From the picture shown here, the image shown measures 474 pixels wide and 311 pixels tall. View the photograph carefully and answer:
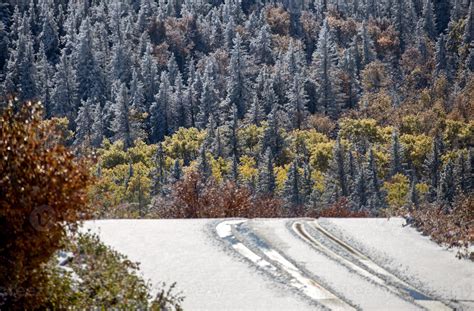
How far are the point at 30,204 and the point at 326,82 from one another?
4510 inches

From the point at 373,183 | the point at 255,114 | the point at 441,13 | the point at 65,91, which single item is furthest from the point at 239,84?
the point at 441,13

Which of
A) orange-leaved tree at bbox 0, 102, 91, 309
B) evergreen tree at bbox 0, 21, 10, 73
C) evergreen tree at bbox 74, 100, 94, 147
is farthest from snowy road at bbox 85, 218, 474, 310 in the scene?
evergreen tree at bbox 0, 21, 10, 73

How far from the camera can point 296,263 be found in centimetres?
1231

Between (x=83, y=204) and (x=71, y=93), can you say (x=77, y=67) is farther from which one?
(x=83, y=204)

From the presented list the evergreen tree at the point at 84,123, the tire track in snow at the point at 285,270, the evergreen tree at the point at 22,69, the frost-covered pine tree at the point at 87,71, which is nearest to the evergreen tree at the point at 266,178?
the evergreen tree at the point at 84,123

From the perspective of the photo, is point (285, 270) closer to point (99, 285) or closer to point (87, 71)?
point (99, 285)

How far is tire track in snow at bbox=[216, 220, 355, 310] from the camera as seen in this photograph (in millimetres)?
10633

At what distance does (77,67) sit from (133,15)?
1375 inches

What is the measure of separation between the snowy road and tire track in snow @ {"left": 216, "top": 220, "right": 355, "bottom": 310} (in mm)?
15

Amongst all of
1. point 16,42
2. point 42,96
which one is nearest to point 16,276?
point 42,96

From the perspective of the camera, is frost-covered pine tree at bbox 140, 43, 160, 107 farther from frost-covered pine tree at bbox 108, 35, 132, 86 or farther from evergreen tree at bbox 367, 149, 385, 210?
evergreen tree at bbox 367, 149, 385, 210

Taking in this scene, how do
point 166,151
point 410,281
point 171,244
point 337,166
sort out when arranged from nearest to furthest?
point 410,281 < point 171,244 < point 337,166 < point 166,151

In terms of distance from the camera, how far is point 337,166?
3501 inches

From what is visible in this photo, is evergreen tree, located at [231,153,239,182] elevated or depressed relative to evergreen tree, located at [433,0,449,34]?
depressed
